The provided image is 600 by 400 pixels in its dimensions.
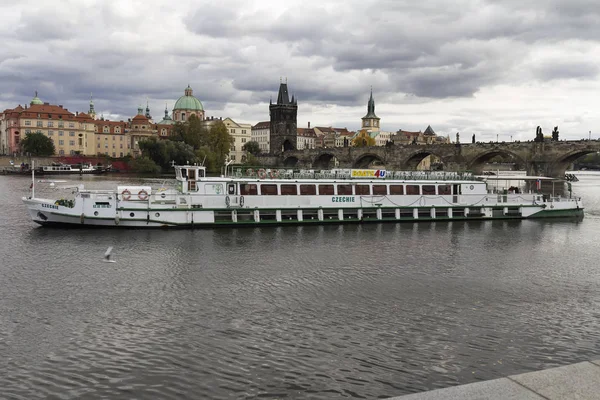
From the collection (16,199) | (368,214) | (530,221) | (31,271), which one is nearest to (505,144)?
(530,221)

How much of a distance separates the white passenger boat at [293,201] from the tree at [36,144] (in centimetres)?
11494

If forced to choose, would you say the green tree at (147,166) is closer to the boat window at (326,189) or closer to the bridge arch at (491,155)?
the bridge arch at (491,155)

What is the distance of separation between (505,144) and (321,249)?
7480cm

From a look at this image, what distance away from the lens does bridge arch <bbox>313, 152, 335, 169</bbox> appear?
481ft

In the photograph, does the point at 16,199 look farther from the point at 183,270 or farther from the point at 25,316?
the point at 25,316

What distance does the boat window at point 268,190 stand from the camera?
42.7 meters

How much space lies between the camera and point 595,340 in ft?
59.6

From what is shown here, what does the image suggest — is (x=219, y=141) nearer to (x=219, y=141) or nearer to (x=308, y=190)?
(x=219, y=141)

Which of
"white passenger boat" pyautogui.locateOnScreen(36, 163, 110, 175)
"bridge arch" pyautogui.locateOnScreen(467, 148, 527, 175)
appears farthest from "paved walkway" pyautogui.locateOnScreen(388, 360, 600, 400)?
"white passenger boat" pyautogui.locateOnScreen(36, 163, 110, 175)

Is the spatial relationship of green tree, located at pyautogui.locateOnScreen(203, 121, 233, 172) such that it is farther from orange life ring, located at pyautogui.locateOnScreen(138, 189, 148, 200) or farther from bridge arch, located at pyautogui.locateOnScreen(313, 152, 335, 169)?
orange life ring, located at pyautogui.locateOnScreen(138, 189, 148, 200)

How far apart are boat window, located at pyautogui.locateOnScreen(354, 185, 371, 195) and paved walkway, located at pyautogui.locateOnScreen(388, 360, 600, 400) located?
120ft

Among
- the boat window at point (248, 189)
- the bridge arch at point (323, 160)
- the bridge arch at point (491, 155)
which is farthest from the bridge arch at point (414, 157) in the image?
the boat window at point (248, 189)

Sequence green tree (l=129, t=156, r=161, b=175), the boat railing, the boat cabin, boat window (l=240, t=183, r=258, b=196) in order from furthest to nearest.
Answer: green tree (l=129, t=156, r=161, b=175) → the boat railing → boat window (l=240, t=183, r=258, b=196) → the boat cabin

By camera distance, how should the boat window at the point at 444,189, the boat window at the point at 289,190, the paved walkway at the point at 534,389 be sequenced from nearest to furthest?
the paved walkway at the point at 534,389 < the boat window at the point at 289,190 < the boat window at the point at 444,189
